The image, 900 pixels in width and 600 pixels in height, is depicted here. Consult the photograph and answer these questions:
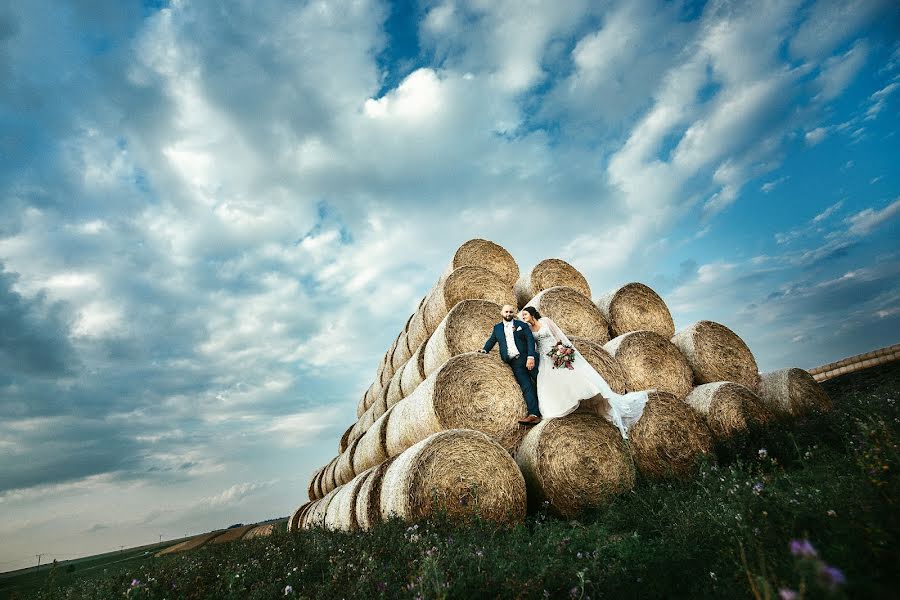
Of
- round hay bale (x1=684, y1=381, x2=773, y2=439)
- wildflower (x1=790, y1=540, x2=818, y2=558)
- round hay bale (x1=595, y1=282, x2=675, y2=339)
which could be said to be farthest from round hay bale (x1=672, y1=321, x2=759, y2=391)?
wildflower (x1=790, y1=540, x2=818, y2=558)

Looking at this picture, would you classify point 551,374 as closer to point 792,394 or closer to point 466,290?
point 466,290

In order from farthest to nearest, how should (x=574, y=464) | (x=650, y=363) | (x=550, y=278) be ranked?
(x=550, y=278)
(x=650, y=363)
(x=574, y=464)

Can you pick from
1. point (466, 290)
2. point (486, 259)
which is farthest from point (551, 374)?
point (486, 259)

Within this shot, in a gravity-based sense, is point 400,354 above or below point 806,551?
above

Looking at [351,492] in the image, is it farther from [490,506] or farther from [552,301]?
[552,301]

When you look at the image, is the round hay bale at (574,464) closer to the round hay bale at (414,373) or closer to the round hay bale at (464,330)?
the round hay bale at (464,330)

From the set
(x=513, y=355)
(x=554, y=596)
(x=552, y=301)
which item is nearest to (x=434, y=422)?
(x=513, y=355)

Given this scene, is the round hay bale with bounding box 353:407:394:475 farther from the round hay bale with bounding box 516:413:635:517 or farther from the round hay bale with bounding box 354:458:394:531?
the round hay bale with bounding box 516:413:635:517

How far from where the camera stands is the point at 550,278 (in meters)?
10.5

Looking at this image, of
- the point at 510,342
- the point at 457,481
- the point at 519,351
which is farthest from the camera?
the point at 510,342

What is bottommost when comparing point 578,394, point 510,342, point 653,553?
point 653,553

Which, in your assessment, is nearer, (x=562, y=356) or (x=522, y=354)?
(x=562, y=356)

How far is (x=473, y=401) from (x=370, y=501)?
2.05m

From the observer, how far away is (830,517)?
8.95 ft
